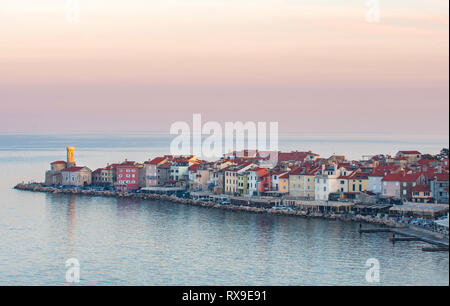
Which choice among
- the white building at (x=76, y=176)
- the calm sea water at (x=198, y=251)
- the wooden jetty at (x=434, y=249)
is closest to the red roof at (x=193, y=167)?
the white building at (x=76, y=176)

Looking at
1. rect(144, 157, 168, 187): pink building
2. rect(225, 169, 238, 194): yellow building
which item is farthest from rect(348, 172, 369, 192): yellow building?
rect(144, 157, 168, 187): pink building

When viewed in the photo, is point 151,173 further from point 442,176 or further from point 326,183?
point 442,176

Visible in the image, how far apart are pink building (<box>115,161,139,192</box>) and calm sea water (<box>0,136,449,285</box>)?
7986 mm

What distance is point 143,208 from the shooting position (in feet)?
87.4

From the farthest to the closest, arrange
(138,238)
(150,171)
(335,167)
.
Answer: (150,171)
(335,167)
(138,238)

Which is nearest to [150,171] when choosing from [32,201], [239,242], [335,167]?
[32,201]

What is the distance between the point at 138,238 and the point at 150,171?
14.1 meters

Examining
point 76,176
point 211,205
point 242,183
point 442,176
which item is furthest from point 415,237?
point 76,176

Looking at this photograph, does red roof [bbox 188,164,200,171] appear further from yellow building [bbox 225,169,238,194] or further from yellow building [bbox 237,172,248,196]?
yellow building [bbox 237,172,248,196]

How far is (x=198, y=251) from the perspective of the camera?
17.6 meters

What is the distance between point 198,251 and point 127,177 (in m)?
16.5

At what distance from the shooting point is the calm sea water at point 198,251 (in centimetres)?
1504

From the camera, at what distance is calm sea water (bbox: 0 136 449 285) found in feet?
49.3
